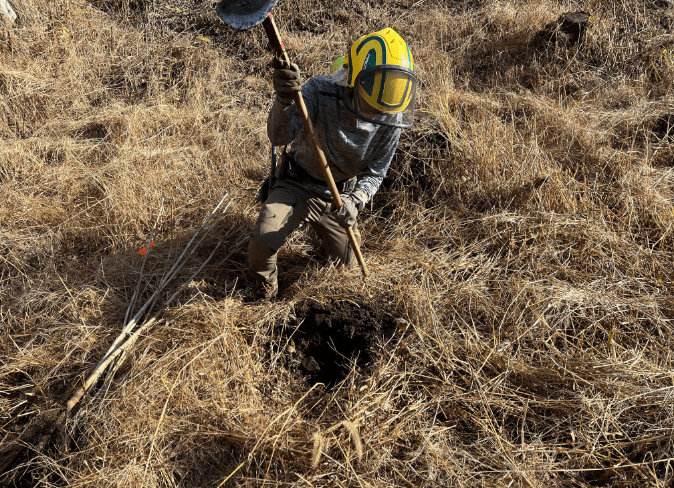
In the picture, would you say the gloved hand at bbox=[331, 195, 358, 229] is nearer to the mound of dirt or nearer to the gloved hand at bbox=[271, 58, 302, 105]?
the gloved hand at bbox=[271, 58, 302, 105]

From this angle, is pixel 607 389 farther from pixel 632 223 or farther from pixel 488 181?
pixel 488 181

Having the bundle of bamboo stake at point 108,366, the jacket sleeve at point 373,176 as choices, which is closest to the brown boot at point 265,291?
the bundle of bamboo stake at point 108,366

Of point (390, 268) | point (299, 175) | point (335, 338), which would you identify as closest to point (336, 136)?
point (299, 175)

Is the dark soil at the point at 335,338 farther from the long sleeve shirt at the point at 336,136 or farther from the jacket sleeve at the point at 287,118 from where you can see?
the jacket sleeve at the point at 287,118

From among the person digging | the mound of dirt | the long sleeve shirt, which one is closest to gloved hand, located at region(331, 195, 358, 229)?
the person digging

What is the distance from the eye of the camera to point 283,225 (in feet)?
9.10

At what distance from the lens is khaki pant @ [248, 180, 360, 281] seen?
8.93 ft

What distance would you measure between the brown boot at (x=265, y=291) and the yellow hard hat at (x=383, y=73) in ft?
3.93

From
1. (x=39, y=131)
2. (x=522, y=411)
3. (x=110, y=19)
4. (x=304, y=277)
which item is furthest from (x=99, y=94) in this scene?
(x=522, y=411)

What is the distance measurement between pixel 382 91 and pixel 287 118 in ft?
1.69

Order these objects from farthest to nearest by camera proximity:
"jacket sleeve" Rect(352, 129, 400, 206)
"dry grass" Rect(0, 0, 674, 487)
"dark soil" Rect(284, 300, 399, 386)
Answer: "jacket sleeve" Rect(352, 129, 400, 206), "dark soil" Rect(284, 300, 399, 386), "dry grass" Rect(0, 0, 674, 487)

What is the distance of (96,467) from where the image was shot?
2.04m

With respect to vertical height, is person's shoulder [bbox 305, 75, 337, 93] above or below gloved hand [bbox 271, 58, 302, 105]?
below

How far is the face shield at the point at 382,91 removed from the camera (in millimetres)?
2205
